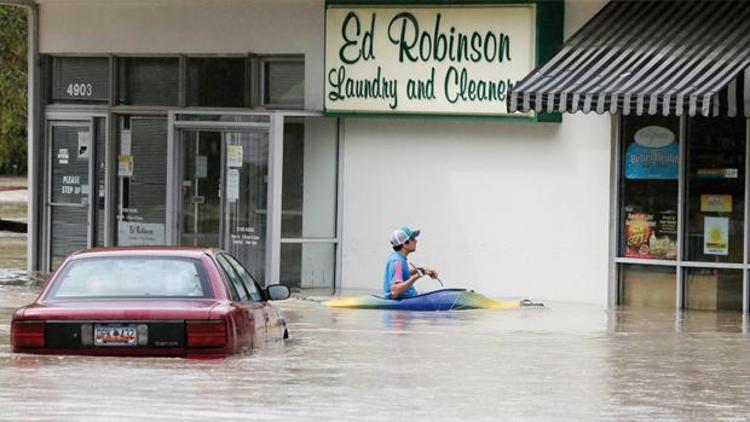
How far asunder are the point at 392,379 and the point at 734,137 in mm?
8883

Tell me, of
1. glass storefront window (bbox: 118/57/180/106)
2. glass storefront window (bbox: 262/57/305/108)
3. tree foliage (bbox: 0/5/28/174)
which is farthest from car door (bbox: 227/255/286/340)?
tree foliage (bbox: 0/5/28/174)

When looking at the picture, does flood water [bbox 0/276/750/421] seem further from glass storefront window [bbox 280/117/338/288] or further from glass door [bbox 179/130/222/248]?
glass door [bbox 179/130/222/248]

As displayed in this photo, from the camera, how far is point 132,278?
527 inches

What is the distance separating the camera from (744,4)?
816 inches

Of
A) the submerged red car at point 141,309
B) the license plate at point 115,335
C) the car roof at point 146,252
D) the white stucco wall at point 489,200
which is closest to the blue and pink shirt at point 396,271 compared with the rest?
the white stucco wall at point 489,200

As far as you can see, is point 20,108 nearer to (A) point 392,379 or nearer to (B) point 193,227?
(B) point 193,227

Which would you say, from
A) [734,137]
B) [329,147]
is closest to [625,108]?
[734,137]

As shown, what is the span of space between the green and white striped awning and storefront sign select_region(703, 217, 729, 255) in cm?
209

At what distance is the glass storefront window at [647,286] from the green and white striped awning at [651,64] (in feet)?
8.58

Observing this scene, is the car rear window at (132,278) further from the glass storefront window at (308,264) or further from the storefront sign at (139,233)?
the storefront sign at (139,233)

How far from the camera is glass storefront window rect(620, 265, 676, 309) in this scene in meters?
21.5

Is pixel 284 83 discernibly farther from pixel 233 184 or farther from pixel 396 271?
pixel 396 271

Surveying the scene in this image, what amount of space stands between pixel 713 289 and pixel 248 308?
909cm

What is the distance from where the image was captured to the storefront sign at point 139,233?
24.6 m
